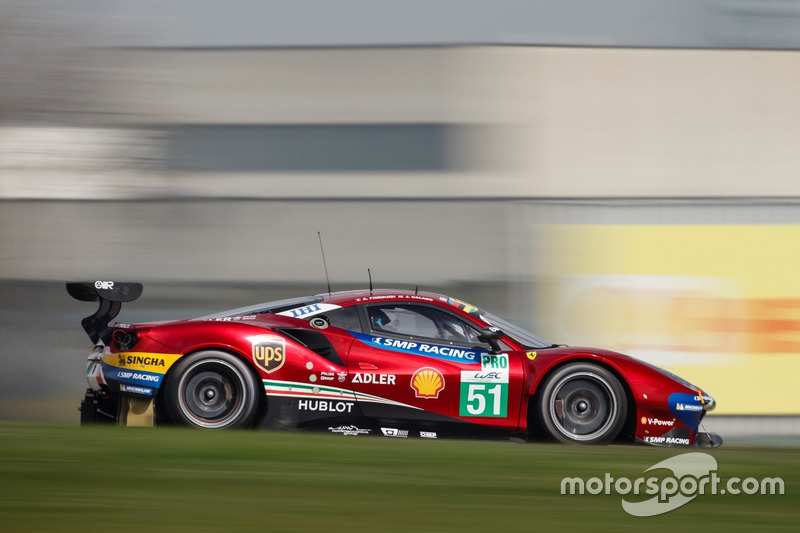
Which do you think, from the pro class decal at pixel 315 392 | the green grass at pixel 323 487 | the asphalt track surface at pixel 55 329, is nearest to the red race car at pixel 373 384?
the pro class decal at pixel 315 392

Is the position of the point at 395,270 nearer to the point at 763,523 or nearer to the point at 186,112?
the point at 186,112

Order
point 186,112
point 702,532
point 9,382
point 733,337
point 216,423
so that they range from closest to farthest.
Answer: point 702,532
point 216,423
point 733,337
point 9,382
point 186,112

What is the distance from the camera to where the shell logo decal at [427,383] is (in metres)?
7.01

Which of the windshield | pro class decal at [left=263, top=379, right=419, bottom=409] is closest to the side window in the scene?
the windshield

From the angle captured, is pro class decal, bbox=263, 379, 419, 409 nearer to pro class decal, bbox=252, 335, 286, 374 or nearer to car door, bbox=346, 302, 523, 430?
car door, bbox=346, 302, 523, 430

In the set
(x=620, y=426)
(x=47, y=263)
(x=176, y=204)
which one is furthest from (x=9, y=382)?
(x=620, y=426)

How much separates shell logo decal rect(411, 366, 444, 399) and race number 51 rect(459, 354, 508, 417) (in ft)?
0.57

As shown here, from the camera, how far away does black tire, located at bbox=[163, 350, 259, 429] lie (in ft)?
22.9

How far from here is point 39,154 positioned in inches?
476

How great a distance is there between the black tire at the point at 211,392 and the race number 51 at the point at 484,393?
4.95ft

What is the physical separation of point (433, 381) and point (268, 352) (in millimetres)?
1216

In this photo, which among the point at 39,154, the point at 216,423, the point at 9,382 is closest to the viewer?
the point at 216,423

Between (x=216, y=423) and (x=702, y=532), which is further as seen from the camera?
(x=216, y=423)

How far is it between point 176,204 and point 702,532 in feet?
37.2
